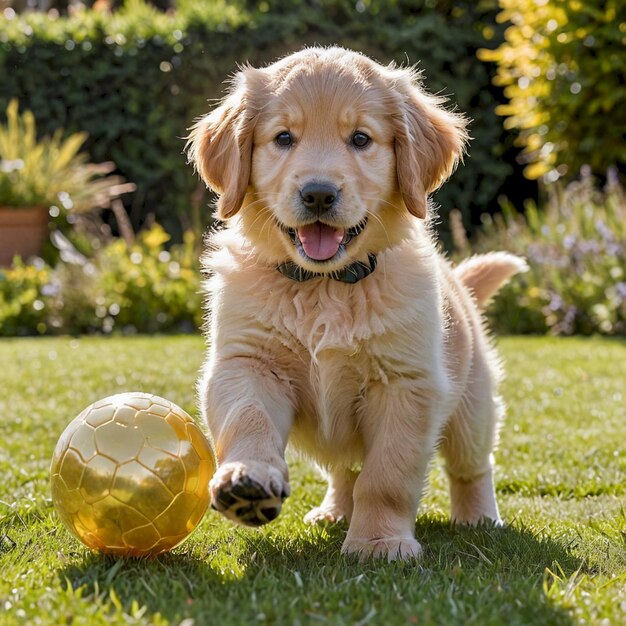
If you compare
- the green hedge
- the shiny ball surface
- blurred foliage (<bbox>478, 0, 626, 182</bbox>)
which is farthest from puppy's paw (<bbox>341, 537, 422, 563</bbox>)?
the green hedge

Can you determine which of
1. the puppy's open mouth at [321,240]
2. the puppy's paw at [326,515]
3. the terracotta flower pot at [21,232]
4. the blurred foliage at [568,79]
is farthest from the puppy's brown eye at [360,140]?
the terracotta flower pot at [21,232]

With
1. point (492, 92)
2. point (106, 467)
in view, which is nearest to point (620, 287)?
point (492, 92)

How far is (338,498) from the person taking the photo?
3.56 meters

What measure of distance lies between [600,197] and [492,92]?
1866 mm

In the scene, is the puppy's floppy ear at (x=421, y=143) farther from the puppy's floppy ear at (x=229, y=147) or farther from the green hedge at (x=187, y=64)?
the green hedge at (x=187, y=64)

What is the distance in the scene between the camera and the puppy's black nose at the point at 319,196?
2.88 meters

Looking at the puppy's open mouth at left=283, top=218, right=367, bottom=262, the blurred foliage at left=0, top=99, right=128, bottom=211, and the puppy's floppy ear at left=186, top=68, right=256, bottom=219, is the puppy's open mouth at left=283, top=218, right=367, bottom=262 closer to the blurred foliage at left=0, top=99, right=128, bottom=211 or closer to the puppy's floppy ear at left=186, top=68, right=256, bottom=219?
the puppy's floppy ear at left=186, top=68, right=256, bottom=219

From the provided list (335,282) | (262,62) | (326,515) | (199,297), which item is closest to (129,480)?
(335,282)

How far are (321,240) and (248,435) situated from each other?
0.65 metres

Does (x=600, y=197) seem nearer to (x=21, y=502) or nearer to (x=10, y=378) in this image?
(x=10, y=378)

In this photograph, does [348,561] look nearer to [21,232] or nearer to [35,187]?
[21,232]

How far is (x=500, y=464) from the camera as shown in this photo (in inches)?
171

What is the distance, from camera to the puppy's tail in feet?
13.0

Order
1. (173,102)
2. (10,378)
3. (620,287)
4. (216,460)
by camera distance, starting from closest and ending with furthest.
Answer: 1. (216,460)
2. (10,378)
3. (620,287)
4. (173,102)
